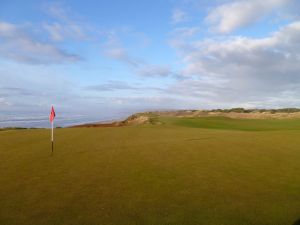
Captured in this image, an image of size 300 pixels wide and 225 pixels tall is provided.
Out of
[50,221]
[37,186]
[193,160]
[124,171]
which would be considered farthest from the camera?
[193,160]

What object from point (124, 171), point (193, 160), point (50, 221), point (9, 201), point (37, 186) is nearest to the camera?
point (50, 221)

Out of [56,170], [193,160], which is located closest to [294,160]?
[193,160]

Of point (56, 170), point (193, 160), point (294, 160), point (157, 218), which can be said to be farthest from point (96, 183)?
point (294, 160)

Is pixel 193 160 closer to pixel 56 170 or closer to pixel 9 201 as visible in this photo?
pixel 56 170

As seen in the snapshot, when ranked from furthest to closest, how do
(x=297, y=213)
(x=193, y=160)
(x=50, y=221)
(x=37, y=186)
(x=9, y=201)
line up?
(x=193, y=160), (x=37, y=186), (x=9, y=201), (x=297, y=213), (x=50, y=221)

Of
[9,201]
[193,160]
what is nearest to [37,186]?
[9,201]

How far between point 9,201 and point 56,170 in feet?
10.2

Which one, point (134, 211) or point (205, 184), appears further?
point (205, 184)

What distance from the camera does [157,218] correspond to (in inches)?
217

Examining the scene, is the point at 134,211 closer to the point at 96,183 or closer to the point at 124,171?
the point at 96,183

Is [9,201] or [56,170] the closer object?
[9,201]

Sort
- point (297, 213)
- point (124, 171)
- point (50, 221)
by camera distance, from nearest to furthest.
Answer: point (50, 221) < point (297, 213) < point (124, 171)

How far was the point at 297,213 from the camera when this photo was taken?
5.82 m

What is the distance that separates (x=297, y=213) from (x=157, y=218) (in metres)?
2.78
